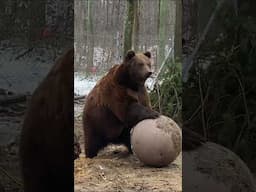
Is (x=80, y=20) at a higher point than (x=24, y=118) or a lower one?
higher

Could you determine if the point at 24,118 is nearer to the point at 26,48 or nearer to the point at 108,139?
the point at 26,48

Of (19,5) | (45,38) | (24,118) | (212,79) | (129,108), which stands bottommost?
(129,108)

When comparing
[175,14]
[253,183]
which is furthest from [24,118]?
[175,14]

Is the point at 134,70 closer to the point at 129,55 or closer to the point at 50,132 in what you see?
the point at 129,55

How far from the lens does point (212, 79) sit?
5.41ft

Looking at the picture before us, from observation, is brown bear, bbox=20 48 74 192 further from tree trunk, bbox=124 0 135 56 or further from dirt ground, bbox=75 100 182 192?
tree trunk, bbox=124 0 135 56

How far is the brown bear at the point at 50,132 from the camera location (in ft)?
5.37

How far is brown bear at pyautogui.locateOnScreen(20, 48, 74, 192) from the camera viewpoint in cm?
164

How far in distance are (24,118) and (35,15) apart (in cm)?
35

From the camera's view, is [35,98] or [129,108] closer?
[35,98]

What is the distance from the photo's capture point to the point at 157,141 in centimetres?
272

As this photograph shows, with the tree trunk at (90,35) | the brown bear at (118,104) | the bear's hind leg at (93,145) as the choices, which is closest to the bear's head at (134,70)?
the brown bear at (118,104)

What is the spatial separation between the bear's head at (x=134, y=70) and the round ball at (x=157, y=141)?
0.78 feet

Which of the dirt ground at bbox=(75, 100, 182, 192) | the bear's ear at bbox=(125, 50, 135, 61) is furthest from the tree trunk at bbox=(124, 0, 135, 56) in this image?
the dirt ground at bbox=(75, 100, 182, 192)
